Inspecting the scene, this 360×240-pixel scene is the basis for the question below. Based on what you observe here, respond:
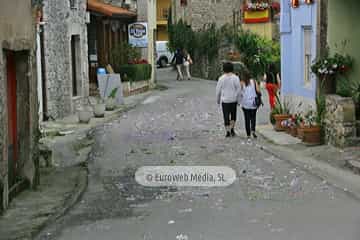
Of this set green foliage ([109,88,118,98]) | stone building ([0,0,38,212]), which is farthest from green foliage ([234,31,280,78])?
stone building ([0,0,38,212])

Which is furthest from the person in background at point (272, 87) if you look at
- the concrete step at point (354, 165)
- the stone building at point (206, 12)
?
the stone building at point (206, 12)

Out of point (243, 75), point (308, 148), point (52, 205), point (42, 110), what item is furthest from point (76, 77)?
point (52, 205)

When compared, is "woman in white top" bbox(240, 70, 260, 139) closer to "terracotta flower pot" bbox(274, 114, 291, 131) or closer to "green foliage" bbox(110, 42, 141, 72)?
"terracotta flower pot" bbox(274, 114, 291, 131)

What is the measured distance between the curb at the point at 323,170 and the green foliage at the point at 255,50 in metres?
20.6

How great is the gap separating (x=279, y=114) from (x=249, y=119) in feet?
5.09

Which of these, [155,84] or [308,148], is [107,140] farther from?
[155,84]

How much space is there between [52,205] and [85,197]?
3.12ft

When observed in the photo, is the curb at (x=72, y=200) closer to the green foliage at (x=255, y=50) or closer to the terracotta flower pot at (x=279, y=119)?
the terracotta flower pot at (x=279, y=119)

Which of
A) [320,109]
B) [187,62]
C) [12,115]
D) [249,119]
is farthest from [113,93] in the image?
[187,62]

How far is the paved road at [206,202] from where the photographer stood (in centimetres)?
839

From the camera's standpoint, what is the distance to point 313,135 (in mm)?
15602

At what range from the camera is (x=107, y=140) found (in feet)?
58.2

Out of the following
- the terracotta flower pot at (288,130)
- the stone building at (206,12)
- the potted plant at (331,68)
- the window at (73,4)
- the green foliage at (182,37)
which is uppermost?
the stone building at (206,12)

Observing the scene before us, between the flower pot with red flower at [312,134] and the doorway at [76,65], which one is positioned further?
the doorway at [76,65]
